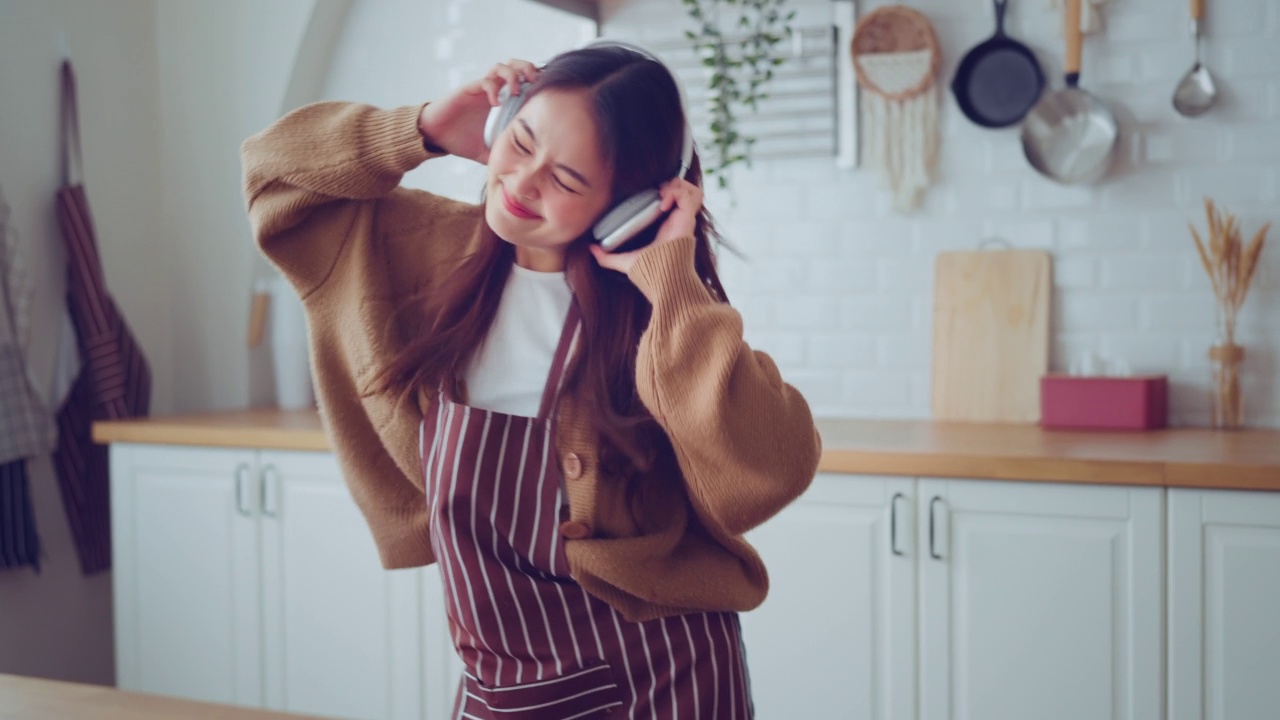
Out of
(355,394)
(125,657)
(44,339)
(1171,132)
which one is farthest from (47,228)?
(1171,132)

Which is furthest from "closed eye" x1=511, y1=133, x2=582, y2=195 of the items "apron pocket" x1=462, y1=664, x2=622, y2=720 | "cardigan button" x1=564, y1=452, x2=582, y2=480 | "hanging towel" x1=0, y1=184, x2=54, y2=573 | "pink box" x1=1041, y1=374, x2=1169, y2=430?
"hanging towel" x1=0, y1=184, x2=54, y2=573

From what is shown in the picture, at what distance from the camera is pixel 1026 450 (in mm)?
2252

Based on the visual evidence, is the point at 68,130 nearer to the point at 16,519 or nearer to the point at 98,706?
the point at 16,519

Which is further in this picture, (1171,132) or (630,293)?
(1171,132)

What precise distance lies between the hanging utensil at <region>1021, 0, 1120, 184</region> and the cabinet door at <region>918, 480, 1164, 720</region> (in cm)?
83

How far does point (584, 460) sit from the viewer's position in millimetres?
1081

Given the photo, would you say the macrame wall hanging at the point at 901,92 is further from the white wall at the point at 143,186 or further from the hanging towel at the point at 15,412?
the hanging towel at the point at 15,412

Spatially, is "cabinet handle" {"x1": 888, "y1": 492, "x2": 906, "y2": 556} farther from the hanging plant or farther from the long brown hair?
the long brown hair

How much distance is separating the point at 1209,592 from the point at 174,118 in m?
2.78

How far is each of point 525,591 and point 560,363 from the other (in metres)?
0.20

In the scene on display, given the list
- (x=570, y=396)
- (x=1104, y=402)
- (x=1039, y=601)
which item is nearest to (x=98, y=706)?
(x=570, y=396)

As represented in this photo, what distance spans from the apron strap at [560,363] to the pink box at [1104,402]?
175 centimetres

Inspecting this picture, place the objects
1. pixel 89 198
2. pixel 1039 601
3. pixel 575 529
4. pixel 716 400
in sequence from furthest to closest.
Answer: pixel 89 198 < pixel 1039 601 < pixel 575 529 < pixel 716 400

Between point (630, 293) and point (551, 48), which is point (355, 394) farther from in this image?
point (551, 48)
